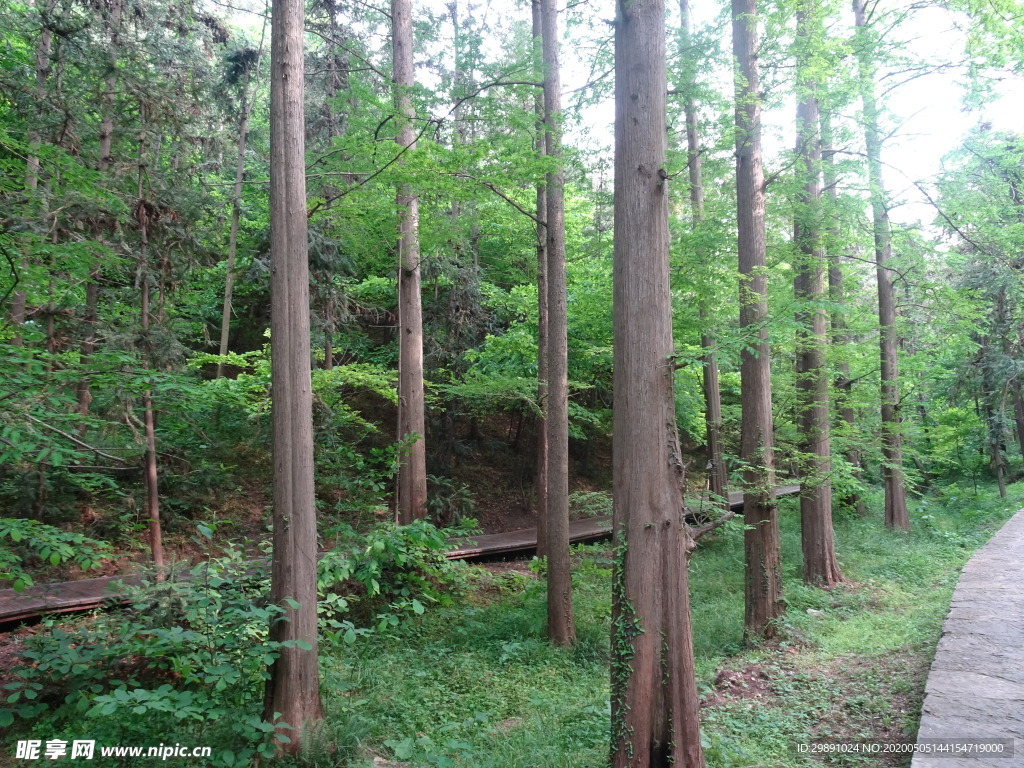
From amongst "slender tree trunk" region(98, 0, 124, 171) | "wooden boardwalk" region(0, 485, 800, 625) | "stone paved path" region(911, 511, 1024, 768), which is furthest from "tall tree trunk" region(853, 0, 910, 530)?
"slender tree trunk" region(98, 0, 124, 171)

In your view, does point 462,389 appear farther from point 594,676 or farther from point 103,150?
point 103,150

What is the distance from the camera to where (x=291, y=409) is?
4926 millimetres

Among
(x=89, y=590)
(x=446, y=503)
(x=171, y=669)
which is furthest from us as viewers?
(x=446, y=503)

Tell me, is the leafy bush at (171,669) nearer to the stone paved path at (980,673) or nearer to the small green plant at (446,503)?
the stone paved path at (980,673)

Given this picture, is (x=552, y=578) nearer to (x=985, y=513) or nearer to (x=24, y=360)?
(x=24, y=360)

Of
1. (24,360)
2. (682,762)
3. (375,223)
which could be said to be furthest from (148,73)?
(682,762)

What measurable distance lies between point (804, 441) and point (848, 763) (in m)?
6.29

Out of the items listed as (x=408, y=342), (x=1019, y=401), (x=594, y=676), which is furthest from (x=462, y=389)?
(x=1019, y=401)

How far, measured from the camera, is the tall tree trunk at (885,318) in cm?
1000

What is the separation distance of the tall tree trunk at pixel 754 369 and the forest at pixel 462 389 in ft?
0.17

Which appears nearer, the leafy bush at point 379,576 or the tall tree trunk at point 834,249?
the leafy bush at point 379,576

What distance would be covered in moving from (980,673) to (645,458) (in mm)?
2824

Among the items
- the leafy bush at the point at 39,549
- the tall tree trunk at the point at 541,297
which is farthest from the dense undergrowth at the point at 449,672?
the tall tree trunk at the point at 541,297

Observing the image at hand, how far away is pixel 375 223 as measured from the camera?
865 cm
